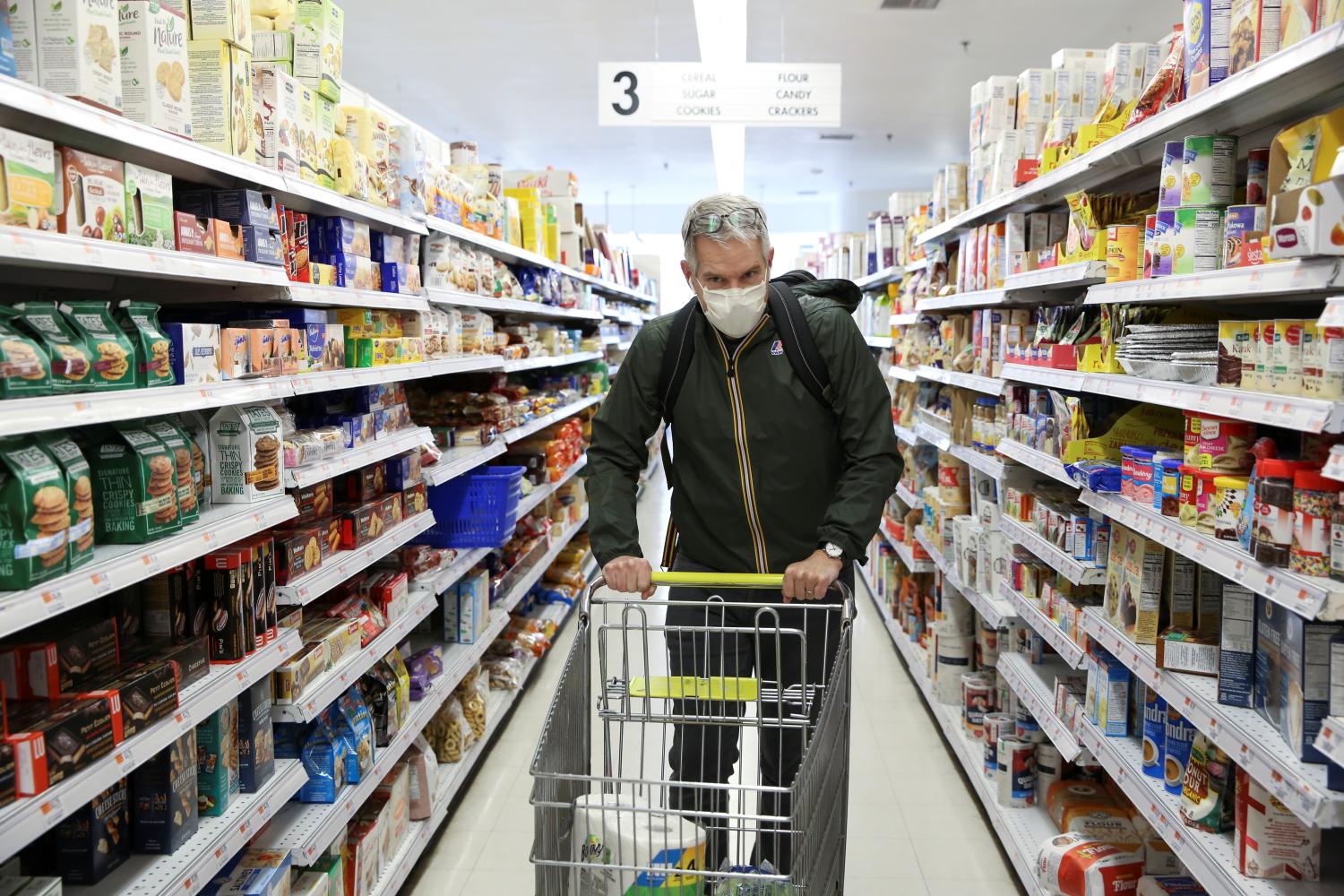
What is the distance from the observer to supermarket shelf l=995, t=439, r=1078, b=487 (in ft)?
9.35

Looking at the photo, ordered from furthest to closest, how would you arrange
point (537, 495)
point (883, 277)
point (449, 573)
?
point (883, 277), point (537, 495), point (449, 573)

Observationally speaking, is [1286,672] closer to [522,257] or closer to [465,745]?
[465,745]

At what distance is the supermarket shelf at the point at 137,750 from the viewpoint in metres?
1.44

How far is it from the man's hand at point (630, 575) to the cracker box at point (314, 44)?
1532 millimetres

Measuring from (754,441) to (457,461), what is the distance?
172cm

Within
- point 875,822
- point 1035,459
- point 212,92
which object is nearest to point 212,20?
point 212,92

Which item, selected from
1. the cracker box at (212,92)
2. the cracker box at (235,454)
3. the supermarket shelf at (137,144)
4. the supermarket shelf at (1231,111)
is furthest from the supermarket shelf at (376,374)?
the supermarket shelf at (1231,111)

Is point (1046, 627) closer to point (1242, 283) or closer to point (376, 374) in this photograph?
point (1242, 283)

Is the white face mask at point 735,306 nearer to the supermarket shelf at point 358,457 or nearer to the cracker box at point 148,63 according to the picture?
the supermarket shelf at point 358,457

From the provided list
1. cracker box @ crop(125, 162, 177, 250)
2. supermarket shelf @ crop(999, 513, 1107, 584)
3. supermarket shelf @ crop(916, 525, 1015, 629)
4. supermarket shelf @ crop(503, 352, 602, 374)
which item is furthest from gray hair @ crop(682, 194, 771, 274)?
supermarket shelf @ crop(503, 352, 602, 374)

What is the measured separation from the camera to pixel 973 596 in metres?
3.97

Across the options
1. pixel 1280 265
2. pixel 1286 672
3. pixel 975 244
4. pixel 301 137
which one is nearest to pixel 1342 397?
pixel 1280 265

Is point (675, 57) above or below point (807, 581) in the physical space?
above

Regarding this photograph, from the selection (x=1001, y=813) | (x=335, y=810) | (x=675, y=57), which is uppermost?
(x=675, y=57)
